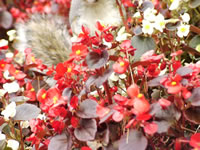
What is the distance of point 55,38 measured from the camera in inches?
54.6

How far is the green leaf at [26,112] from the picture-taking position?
0.60 m

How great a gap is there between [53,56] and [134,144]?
0.92 m

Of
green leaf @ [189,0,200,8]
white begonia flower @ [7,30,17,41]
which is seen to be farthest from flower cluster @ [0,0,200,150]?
white begonia flower @ [7,30,17,41]

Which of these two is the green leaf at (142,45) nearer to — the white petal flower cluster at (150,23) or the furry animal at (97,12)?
the white petal flower cluster at (150,23)

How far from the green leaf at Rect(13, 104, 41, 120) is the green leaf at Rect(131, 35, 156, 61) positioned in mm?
251

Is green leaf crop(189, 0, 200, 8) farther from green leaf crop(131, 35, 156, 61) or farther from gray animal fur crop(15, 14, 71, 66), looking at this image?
gray animal fur crop(15, 14, 71, 66)

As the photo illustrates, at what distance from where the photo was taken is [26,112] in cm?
61

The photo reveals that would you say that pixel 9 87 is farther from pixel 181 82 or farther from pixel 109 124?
pixel 181 82

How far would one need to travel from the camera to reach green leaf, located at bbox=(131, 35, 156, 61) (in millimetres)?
696

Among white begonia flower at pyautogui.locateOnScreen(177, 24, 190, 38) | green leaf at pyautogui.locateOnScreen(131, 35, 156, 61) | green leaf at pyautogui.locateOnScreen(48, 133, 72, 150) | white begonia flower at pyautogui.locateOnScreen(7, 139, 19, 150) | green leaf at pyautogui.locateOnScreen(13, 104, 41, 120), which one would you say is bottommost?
white begonia flower at pyautogui.locateOnScreen(7, 139, 19, 150)

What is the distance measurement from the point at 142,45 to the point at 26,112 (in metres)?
0.30

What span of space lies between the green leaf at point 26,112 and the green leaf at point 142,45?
0.83ft

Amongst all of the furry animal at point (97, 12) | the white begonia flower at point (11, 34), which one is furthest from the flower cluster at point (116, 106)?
the furry animal at point (97, 12)

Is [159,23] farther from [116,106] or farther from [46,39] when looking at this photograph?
[46,39]
